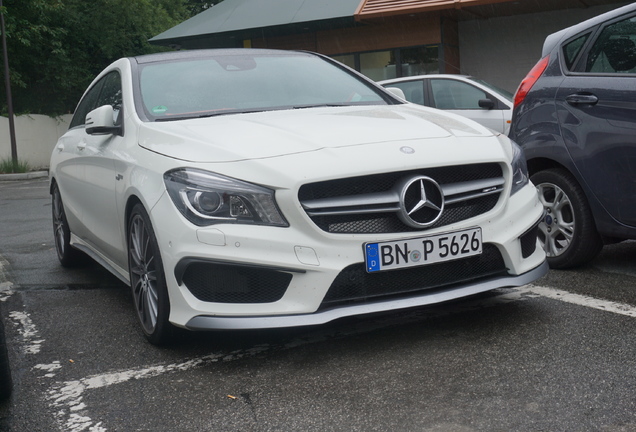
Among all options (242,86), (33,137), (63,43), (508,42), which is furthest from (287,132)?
(63,43)

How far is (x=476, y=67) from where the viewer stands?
20891 millimetres

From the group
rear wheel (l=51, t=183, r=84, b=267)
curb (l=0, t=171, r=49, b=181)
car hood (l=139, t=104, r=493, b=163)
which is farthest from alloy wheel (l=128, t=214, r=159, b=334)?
curb (l=0, t=171, r=49, b=181)

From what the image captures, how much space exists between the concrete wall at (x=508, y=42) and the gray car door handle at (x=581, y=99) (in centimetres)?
1505

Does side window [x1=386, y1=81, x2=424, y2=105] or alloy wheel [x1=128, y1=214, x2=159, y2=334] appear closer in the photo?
alloy wheel [x1=128, y1=214, x2=159, y2=334]

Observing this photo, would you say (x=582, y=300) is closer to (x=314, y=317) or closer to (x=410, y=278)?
(x=410, y=278)

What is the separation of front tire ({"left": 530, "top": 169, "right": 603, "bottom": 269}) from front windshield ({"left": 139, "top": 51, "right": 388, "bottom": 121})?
1203 mm

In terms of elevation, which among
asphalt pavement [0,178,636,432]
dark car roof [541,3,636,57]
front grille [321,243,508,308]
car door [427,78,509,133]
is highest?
dark car roof [541,3,636,57]

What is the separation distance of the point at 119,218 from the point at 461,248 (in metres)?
1.86

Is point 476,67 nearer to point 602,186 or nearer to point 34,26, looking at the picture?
point 34,26

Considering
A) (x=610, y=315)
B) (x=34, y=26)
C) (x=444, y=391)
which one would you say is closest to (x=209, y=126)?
(x=444, y=391)

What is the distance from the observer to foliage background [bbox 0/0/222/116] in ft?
Result: 86.0

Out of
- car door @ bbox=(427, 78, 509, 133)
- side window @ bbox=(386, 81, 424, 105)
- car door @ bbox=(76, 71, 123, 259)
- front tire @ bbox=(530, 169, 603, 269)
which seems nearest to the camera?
car door @ bbox=(76, 71, 123, 259)

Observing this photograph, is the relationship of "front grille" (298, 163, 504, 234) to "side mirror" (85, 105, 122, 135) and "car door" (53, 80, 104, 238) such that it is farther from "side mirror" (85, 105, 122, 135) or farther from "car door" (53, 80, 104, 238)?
"car door" (53, 80, 104, 238)

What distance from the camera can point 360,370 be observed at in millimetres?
3541
